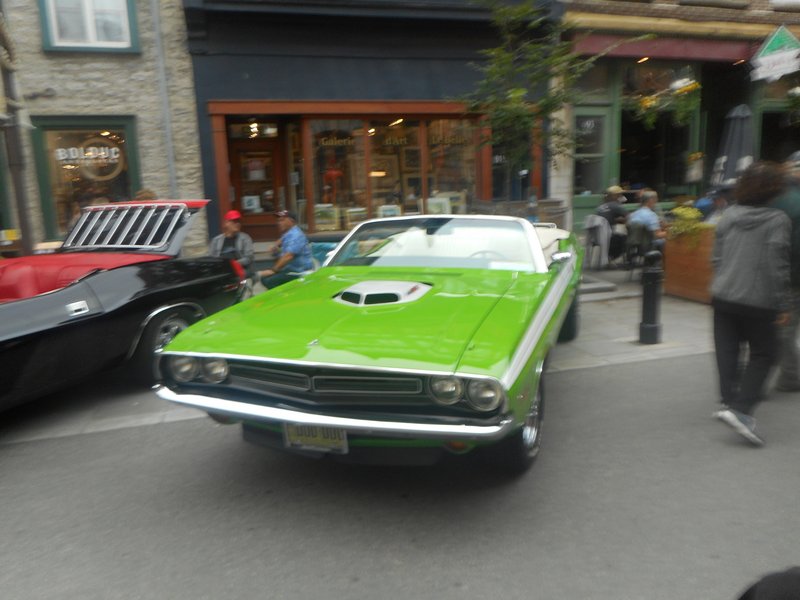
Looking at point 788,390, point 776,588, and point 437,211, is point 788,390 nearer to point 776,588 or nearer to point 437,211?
point 776,588

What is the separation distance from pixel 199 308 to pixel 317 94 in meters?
6.72

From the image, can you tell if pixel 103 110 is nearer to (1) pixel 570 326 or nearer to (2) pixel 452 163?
(2) pixel 452 163

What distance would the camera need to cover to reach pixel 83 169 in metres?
10.9

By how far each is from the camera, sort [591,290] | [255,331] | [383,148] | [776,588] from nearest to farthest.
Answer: [776,588]
[255,331]
[591,290]
[383,148]

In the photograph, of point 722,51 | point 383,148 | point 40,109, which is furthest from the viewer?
point 722,51

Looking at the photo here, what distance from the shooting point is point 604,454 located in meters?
4.29

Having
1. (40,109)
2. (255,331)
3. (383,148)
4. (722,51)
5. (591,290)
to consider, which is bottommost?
(591,290)

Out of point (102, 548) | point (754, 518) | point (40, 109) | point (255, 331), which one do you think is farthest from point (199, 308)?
point (40, 109)

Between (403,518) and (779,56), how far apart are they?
824 centimetres

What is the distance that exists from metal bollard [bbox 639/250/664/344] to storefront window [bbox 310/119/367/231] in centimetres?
662

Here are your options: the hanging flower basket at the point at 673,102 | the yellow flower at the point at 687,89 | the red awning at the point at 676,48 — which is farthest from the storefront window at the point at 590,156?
the yellow flower at the point at 687,89

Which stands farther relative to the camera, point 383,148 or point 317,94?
point 383,148

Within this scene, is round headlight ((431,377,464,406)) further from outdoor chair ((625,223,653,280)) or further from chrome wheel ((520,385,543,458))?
outdoor chair ((625,223,653,280))

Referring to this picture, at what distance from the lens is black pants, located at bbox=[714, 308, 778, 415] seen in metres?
4.26
